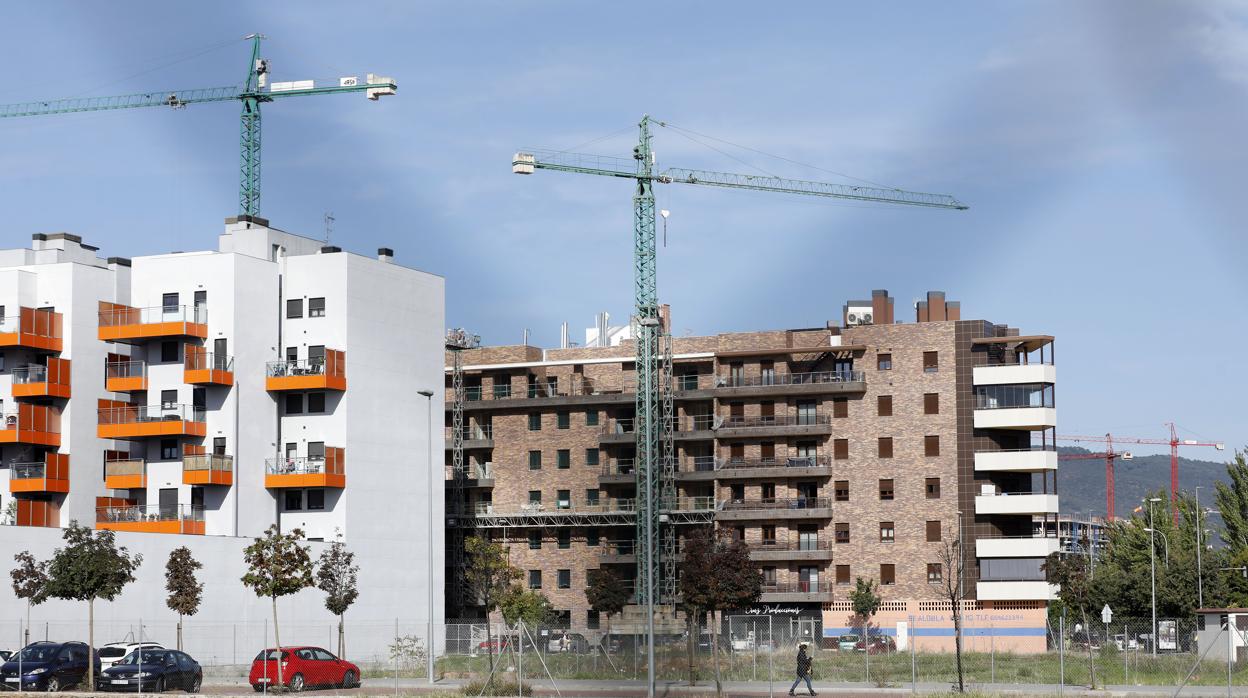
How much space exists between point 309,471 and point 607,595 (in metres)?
33.9

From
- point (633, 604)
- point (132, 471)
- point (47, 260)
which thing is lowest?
point (633, 604)

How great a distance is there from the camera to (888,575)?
116m

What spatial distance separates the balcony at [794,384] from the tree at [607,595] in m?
16.7

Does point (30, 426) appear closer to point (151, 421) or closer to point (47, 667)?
point (151, 421)

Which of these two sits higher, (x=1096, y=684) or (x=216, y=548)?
(x=216, y=548)

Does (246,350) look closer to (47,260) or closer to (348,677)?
(47,260)

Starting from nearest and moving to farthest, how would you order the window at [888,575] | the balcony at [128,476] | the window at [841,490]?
1. the balcony at [128,476]
2. the window at [888,575]
3. the window at [841,490]

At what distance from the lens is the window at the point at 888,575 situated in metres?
116

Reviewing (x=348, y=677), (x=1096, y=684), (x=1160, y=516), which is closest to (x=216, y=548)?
(x=348, y=677)

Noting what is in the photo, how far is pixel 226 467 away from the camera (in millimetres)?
88625

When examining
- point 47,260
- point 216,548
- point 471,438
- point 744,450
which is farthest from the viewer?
point 471,438

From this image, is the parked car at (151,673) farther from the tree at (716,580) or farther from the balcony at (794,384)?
the balcony at (794,384)

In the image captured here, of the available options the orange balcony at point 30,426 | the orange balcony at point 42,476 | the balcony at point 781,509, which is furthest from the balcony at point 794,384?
the orange balcony at point 30,426

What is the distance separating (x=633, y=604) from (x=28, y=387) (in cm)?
5032
